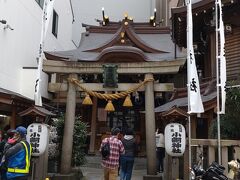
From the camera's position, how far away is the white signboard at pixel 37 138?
33.8 ft

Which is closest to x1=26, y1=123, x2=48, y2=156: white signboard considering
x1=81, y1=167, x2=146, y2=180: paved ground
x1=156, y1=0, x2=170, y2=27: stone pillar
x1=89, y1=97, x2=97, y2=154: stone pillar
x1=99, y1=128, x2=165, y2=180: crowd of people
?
x1=99, y1=128, x2=165, y2=180: crowd of people

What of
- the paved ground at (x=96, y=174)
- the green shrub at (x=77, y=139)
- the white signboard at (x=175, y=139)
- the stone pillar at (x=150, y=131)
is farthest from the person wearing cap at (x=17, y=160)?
the paved ground at (x=96, y=174)

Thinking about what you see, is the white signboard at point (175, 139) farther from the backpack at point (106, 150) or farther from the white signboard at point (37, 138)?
the white signboard at point (37, 138)

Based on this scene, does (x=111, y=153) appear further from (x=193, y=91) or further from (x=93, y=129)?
(x=93, y=129)

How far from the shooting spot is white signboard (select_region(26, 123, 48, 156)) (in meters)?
10.3

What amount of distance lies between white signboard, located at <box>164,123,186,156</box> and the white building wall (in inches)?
340

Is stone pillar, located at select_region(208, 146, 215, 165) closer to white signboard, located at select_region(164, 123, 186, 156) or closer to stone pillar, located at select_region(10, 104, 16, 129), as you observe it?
white signboard, located at select_region(164, 123, 186, 156)

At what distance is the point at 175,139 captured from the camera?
9.84m

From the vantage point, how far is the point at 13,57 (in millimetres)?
16797

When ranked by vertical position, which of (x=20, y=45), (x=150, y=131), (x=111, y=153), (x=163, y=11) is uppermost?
(x=163, y=11)

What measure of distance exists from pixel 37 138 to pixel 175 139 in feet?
13.6

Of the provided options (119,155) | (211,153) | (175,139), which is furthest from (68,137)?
(211,153)

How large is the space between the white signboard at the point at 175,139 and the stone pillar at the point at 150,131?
302 centimetres

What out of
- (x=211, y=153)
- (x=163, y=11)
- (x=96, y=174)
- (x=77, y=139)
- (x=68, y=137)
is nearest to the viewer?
(x=211, y=153)
